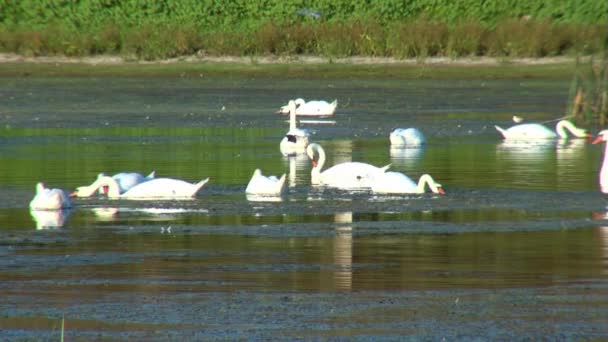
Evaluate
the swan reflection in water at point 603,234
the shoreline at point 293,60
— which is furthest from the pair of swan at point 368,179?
the shoreline at point 293,60

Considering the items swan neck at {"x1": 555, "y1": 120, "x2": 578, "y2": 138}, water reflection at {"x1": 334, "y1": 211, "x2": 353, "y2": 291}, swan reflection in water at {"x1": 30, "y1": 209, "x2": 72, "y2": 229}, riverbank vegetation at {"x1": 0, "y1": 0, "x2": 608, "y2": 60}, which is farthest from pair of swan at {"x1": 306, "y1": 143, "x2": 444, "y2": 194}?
riverbank vegetation at {"x1": 0, "y1": 0, "x2": 608, "y2": 60}

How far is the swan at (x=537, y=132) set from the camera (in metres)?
20.0

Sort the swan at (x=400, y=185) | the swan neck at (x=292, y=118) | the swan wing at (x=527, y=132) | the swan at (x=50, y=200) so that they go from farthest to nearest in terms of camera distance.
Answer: the swan wing at (x=527, y=132)
the swan neck at (x=292, y=118)
the swan at (x=400, y=185)
the swan at (x=50, y=200)

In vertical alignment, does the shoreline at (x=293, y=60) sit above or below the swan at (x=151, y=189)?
above

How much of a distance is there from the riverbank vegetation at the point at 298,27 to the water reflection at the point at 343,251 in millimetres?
20411

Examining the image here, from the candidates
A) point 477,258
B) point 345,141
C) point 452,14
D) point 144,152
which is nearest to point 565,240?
point 477,258

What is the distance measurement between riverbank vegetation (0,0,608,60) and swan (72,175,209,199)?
19.5 metres

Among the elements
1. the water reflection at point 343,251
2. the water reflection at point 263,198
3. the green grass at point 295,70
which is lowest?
the water reflection at point 343,251

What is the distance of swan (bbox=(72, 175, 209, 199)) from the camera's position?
1314 centimetres

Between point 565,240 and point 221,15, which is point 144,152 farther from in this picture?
point 221,15

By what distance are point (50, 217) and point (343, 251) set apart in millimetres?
2981

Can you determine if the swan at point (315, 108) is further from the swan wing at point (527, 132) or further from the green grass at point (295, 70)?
the green grass at point (295, 70)

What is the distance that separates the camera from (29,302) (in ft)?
26.6

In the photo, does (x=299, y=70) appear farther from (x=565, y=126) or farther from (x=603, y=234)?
(x=603, y=234)
